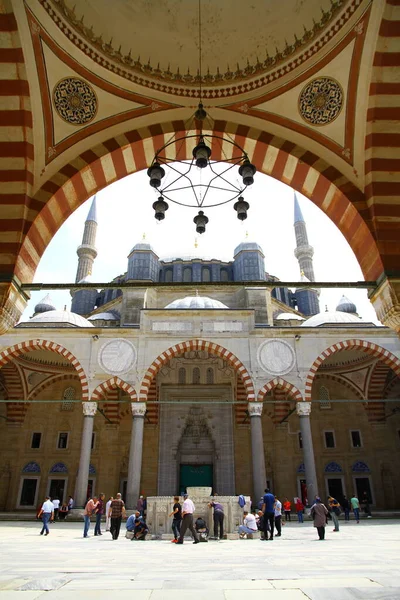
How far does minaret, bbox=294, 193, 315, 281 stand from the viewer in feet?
88.9

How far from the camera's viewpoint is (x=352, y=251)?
5.34 meters

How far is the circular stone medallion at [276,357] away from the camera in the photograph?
46.0ft

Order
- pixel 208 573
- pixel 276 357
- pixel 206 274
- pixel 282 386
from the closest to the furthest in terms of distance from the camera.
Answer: pixel 208 573 < pixel 282 386 < pixel 276 357 < pixel 206 274

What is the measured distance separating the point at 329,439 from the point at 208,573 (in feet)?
48.8

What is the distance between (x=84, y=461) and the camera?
1304 centimetres

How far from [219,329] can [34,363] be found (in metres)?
8.08

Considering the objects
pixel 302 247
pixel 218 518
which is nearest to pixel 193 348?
pixel 218 518

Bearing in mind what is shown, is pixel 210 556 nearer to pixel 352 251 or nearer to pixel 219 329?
pixel 352 251

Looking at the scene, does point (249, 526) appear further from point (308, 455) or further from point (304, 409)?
point (304, 409)

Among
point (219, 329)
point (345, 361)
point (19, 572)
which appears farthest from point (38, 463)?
point (19, 572)

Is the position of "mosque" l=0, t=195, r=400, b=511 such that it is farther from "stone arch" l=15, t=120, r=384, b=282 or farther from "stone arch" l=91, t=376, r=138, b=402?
"stone arch" l=15, t=120, r=384, b=282

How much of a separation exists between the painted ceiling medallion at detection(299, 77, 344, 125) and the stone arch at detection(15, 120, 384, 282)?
1.35 feet

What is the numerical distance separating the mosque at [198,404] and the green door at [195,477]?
4 centimetres

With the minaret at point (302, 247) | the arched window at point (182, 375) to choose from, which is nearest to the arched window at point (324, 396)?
the arched window at point (182, 375)
